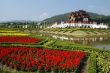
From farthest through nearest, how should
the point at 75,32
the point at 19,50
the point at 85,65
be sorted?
the point at 75,32 → the point at 19,50 → the point at 85,65

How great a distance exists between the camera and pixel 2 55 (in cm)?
2230

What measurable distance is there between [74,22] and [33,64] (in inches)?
4668

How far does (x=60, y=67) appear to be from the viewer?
1900cm

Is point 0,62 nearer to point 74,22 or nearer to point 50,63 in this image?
point 50,63

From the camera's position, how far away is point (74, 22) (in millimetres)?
137125

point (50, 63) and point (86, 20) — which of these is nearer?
point (50, 63)

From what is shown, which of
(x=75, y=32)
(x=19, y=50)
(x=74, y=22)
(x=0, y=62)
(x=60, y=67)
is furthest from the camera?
(x=74, y=22)

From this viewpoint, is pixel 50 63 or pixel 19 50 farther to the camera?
pixel 19 50

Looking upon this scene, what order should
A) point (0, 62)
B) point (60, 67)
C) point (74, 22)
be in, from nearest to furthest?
point (60, 67), point (0, 62), point (74, 22)

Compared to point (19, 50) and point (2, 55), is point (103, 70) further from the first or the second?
point (19, 50)

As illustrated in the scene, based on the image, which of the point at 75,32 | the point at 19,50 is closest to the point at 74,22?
the point at 75,32

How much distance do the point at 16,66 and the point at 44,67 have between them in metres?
1.82

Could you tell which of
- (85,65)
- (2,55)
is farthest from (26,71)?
(85,65)

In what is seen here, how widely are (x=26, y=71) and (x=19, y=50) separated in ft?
23.9
